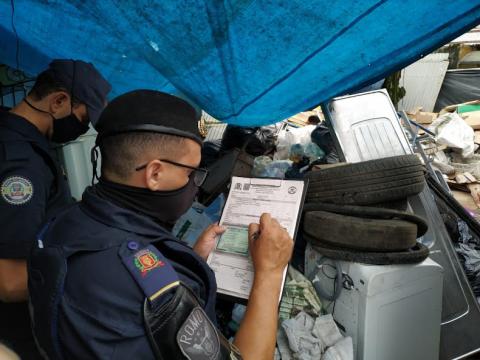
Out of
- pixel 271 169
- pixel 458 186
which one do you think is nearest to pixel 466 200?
pixel 458 186

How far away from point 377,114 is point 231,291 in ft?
6.18

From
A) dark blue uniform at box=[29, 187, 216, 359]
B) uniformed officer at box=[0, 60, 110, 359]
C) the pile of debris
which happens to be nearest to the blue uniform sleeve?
uniformed officer at box=[0, 60, 110, 359]

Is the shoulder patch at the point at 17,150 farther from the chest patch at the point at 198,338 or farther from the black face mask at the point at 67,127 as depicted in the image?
the chest patch at the point at 198,338

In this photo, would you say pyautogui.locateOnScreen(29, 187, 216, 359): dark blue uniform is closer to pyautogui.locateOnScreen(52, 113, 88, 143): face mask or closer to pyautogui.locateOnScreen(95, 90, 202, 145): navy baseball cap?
pyautogui.locateOnScreen(95, 90, 202, 145): navy baseball cap

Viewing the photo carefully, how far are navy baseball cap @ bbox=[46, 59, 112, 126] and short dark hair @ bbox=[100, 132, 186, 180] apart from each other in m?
0.86

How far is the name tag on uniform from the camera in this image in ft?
2.92

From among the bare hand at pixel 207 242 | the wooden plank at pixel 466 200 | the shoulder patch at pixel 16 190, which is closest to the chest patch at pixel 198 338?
the bare hand at pixel 207 242

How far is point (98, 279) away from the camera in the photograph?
0.90m

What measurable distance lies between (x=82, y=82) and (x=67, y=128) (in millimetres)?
297

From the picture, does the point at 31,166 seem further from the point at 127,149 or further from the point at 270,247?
the point at 270,247

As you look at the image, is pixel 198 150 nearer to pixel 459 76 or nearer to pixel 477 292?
pixel 477 292

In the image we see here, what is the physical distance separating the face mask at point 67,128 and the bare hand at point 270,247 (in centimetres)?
130

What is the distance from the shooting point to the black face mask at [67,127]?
1985 millimetres

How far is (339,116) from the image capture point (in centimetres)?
263
